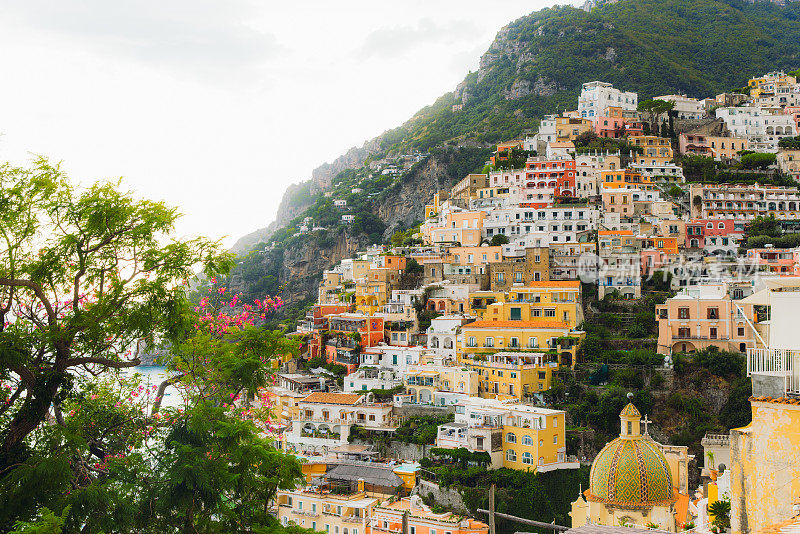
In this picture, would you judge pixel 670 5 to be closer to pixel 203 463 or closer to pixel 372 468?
pixel 372 468

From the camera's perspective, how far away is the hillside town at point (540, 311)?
34094mm

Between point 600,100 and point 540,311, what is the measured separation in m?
37.7

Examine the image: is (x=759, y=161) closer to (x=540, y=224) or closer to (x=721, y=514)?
(x=540, y=224)

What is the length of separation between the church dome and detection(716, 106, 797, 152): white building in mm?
61998

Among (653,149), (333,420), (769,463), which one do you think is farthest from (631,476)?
(653,149)

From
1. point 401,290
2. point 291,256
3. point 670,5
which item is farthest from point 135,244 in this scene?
point 670,5

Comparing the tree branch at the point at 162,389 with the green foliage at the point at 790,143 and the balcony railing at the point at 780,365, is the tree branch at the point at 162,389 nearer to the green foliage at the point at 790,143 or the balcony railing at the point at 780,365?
the balcony railing at the point at 780,365

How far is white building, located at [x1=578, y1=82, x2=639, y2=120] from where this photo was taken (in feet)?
260

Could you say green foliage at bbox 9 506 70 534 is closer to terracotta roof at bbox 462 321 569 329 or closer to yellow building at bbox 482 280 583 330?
terracotta roof at bbox 462 321 569 329

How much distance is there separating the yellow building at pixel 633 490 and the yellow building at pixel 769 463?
543 inches

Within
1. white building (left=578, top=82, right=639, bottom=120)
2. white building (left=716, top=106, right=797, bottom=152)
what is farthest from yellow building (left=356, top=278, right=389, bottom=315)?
white building (left=716, top=106, right=797, bottom=152)

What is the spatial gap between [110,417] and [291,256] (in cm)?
8216

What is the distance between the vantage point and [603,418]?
134 ft

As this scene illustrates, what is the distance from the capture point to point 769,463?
9211 millimetres
